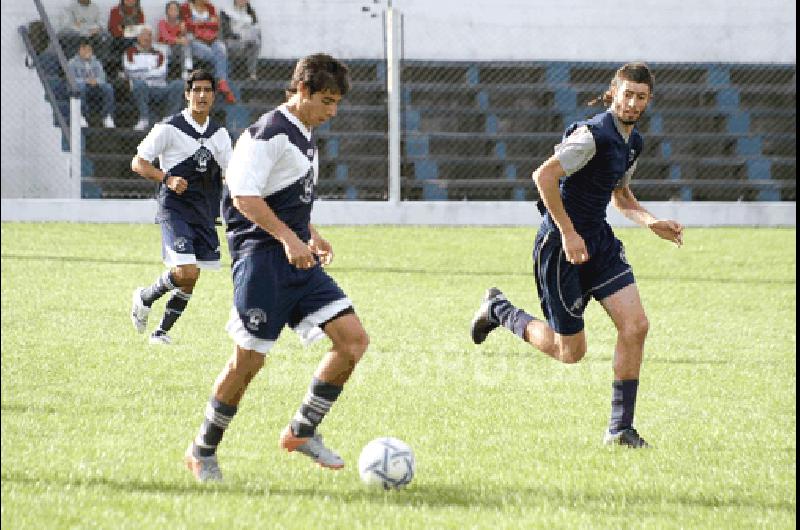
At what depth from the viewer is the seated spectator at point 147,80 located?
1889cm

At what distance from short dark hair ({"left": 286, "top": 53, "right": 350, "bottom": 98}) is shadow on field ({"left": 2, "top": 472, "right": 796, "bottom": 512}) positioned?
1417 mm

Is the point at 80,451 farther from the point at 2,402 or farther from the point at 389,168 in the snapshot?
the point at 389,168

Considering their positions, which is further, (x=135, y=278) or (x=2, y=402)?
(x=135, y=278)

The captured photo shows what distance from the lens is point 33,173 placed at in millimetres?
19969

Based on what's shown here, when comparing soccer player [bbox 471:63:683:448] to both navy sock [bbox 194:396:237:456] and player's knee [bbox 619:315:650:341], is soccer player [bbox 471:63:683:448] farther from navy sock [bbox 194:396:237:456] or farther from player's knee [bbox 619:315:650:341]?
navy sock [bbox 194:396:237:456]

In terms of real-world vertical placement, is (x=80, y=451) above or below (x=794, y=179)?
above

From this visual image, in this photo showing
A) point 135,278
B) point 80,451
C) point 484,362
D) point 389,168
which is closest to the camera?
point 80,451

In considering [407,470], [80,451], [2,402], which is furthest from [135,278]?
[407,470]

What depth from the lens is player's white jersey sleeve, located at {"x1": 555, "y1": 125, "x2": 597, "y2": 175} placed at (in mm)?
6148

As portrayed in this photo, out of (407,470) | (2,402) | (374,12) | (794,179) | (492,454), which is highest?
(407,470)

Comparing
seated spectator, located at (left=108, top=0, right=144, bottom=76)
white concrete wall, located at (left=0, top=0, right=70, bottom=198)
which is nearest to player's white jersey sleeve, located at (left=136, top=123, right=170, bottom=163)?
seated spectator, located at (left=108, top=0, right=144, bottom=76)

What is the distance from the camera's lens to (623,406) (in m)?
6.16

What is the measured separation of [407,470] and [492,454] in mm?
800

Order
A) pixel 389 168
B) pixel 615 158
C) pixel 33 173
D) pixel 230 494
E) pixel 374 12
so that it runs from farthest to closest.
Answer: pixel 374 12 → pixel 33 173 → pixel 389 168 → pixel 615 158 → pixel 230 494
